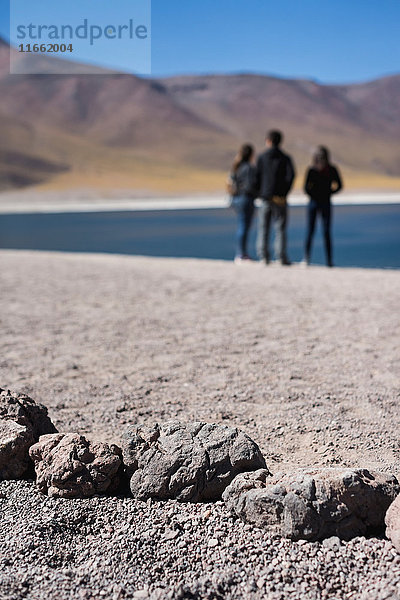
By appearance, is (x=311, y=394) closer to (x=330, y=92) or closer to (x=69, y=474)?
(x=69, y=474)

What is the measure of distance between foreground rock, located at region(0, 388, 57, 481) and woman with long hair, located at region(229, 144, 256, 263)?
6.72 metres

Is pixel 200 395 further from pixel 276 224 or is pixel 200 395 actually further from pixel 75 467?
pixel 276 224

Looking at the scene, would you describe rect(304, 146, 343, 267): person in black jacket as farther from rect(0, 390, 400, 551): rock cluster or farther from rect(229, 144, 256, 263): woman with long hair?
rect(0, 390, 400, 551): rock cluster

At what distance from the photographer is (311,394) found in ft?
13.4

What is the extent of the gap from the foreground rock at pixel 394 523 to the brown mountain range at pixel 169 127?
68.1 m

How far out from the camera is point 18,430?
10.3ft

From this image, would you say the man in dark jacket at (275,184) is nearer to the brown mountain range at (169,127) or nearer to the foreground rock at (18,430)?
the foreground rock at (18,430)

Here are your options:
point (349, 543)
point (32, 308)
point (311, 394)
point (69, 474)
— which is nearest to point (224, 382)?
point (311, 394)

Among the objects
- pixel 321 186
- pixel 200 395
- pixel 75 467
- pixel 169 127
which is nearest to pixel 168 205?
pixel 321 186

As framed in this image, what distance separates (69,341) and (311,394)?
220cm

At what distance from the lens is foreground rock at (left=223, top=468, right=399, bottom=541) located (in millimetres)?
2576

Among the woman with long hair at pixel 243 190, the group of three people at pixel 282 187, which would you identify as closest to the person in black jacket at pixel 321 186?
the group of three people at pixel 282 187

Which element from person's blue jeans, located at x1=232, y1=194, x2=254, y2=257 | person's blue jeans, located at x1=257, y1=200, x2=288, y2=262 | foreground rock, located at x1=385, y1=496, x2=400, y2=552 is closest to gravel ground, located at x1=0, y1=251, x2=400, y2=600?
foreground rock, located at x1=385, y1=496, x2=400, y2=552

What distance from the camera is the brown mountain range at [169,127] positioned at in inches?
3504
